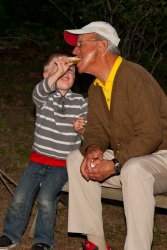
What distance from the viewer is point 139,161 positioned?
11.5 feet

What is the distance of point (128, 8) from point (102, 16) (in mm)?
398

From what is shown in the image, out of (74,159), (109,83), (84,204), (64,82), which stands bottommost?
(84,204)

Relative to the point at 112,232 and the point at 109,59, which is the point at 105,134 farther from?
the point at 112,232

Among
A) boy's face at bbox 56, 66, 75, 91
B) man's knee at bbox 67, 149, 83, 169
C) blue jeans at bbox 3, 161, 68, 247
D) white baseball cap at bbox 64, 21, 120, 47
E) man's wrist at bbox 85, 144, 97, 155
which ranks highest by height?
white baseball cap at bbox 64, 21, 120, 47

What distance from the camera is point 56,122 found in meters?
4.32

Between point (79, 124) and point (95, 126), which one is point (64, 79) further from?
point (95, 126)

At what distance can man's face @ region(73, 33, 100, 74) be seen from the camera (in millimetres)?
3854

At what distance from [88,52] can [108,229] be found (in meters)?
1.62

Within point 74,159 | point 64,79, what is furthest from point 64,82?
point 74,159

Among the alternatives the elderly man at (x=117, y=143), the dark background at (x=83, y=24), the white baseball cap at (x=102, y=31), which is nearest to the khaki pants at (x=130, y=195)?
the elderly man at (x=117, y=143)

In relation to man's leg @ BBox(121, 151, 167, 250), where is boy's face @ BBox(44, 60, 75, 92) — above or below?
above

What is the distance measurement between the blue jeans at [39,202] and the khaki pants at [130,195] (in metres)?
0.27

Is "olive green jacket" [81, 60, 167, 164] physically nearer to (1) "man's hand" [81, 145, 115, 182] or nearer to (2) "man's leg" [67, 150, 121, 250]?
(1) "man's hand" [81, 145, 115, 182]

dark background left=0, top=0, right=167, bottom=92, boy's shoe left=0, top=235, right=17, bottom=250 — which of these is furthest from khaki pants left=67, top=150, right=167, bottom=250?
dark background left=0, top=0, right=167, bottom=92
